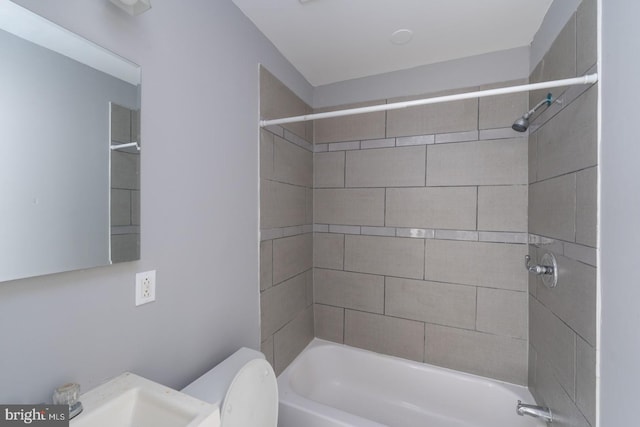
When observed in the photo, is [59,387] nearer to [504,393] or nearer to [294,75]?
[294,75]

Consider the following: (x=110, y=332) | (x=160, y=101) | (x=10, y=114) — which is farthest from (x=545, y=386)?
(x=10, y=114)

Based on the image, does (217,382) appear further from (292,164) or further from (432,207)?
(432,207)

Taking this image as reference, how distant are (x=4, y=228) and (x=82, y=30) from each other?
0.63 m

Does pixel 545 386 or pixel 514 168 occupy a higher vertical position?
pixel 514 168

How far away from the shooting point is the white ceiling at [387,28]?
1.43 metres

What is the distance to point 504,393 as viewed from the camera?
1.75 metres

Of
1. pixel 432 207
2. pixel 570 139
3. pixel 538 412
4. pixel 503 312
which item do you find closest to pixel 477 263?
pixel 503 312

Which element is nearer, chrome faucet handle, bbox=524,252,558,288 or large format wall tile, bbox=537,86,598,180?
large format wall tile, bbox=537,86,598,180

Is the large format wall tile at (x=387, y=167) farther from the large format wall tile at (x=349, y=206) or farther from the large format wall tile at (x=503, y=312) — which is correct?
the large format wall tile at (x=503, y=312)

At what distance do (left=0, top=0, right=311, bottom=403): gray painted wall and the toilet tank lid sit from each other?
0.36ft

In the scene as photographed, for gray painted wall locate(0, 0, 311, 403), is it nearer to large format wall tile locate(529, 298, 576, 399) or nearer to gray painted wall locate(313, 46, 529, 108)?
gray painted wall locate(313, 46, 529, 108)

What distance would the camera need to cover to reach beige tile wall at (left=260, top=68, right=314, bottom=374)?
1.70 meters

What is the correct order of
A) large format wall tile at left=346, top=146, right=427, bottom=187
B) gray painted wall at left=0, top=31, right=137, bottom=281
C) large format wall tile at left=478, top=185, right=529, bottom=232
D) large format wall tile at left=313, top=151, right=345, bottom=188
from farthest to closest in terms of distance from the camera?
large format wall tile at left=313, top=151, right=345, bottom=188 → large format wall tile at left=346, top=146, right=427, bottom=187 → large format wall tile at left=478, top=185, right=529, bottom=232 → gray painted wall at left=0, top=31, right=137, bottom=281

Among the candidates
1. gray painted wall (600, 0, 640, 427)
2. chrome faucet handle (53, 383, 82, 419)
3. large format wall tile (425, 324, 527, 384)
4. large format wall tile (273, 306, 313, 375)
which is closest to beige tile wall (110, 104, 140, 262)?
chrome faucet handle (53, 383, 82, 419)
